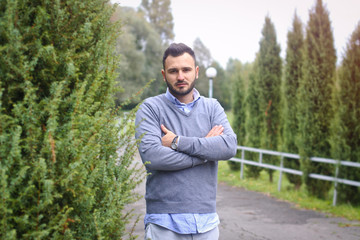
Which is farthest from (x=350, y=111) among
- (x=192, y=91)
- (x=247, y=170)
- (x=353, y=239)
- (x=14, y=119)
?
(x=14, y=119)

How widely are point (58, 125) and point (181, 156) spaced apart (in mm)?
935

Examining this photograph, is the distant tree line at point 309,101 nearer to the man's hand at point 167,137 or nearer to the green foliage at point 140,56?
the man's hand at point 167,137

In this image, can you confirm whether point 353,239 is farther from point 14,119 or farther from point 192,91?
point 14,119

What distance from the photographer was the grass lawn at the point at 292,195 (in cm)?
765

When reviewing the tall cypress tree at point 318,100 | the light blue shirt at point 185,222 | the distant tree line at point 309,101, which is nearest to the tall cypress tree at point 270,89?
the distant tree line at point 309,101

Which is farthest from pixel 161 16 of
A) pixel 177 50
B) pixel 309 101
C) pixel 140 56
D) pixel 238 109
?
pixel 177 50

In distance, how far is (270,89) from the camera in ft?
38.6

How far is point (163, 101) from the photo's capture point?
270cm

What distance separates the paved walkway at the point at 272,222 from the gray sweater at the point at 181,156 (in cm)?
310

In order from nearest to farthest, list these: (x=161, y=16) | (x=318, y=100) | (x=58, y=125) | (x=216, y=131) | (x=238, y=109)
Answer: (x=58, y=125)
(x=216, y=131)
(x=318, y=100)
(x=238, y=109)
(x=161, y=16)

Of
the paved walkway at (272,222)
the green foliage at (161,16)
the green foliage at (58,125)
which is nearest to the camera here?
the green foliage at (58,125)

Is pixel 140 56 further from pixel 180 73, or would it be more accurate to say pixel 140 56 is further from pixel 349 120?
pixel 180 73

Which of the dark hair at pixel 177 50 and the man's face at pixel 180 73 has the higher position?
the dark hair at pixel 177 50

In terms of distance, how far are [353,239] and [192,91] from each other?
478cm
